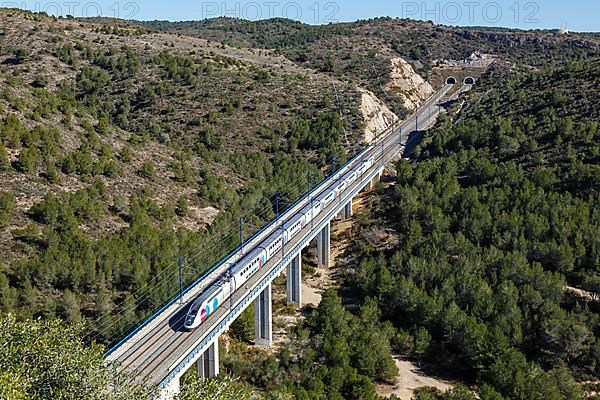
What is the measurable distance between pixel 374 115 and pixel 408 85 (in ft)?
82.5

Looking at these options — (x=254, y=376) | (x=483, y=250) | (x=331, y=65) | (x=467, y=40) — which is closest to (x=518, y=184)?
(x=483, y=250)

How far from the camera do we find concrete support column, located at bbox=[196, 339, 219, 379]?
3516 centimetres

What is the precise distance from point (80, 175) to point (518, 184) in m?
42.3

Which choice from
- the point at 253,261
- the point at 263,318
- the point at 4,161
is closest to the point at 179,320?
the point at 253,261

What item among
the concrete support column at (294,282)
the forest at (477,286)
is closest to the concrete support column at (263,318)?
the forest at (477,286)

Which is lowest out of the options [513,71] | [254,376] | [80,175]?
[254,376]

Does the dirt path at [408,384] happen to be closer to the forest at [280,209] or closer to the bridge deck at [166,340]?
the forest at [280,209]

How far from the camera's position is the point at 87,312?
39.1 m

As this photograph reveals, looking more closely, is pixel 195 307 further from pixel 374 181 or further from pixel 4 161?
pixel 374 181

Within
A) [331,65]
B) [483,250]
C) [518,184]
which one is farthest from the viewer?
[331,65]

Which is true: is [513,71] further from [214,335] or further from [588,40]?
[214,335]

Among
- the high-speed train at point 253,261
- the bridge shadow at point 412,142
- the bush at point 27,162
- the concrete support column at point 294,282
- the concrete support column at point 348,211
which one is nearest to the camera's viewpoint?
the high-speed train at point 253,261

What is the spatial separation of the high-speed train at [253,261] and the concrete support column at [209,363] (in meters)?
1.85

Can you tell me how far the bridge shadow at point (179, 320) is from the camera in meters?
34.3
